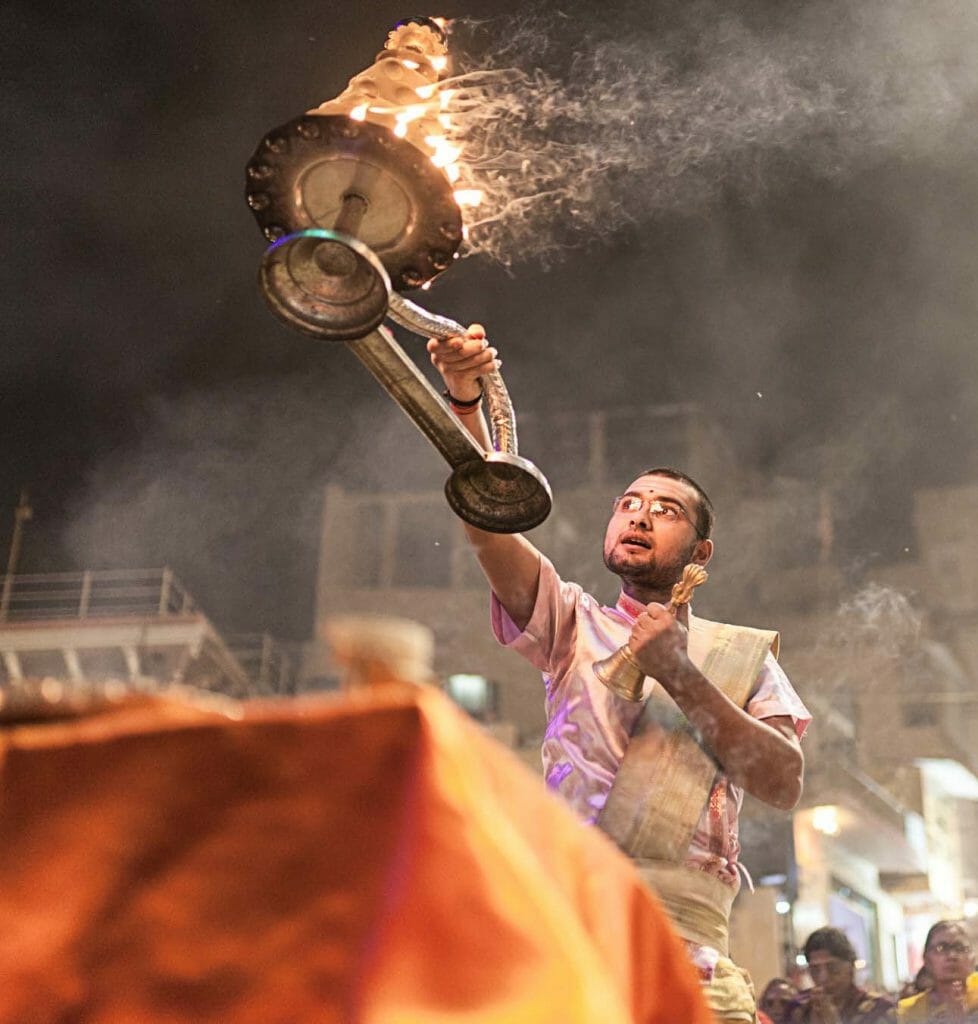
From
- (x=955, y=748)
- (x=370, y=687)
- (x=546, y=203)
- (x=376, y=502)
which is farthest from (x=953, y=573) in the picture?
(x=370, y=687)

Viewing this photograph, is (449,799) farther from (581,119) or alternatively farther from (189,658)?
(189,658)

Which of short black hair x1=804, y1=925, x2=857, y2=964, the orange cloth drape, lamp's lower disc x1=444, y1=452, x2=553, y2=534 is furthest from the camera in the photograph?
short black hair x1=804, y1=925, x2=857, y2=964

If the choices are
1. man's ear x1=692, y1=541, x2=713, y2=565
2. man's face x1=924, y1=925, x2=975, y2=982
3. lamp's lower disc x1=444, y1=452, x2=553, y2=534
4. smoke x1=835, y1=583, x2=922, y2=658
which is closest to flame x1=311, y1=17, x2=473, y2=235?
lamp's lower disc x1=444, y1=452, x2=553, y2=534

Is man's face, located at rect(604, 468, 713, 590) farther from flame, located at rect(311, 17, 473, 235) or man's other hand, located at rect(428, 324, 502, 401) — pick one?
flame, located at rect(311, 17, 473, 235)

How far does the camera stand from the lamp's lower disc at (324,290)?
2.68 metres

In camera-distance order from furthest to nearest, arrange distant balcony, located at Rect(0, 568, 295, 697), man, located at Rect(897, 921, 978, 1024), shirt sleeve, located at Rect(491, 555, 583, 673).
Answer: distant balcony, located at Rect(0, 568, 295, 697), man, located at Rect(897, 921, 978, 1024), shirt sleeve, located at Rect(491, 555, 583, 673)

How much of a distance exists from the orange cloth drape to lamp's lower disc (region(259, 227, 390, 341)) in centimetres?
175

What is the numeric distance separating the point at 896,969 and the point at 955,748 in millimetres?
5841

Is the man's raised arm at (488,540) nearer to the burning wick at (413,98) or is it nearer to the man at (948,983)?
the burning wick at (413,98)

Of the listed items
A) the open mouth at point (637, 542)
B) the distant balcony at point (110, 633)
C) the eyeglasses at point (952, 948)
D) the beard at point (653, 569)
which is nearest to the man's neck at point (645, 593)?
the beard at point (653, 569)

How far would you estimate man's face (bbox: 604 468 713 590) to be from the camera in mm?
3178

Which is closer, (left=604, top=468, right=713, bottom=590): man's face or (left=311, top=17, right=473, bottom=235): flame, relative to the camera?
(left=311, top=17, right=473, bottom=235): flame

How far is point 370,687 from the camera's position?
1244 mm

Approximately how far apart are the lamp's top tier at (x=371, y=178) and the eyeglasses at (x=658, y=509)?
33.3 inches
